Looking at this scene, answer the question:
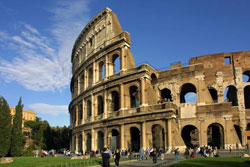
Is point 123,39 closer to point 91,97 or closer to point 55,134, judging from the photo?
point 91,97

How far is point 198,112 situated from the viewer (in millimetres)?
29016

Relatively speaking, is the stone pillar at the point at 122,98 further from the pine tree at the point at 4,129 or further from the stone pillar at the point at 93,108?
the pine tree at the point at 4,129

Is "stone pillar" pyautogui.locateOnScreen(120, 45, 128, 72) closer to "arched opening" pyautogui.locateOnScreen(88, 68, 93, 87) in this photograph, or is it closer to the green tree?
"arched opening" pyautogui.locateOnScreen(88, 68, 93, 87)

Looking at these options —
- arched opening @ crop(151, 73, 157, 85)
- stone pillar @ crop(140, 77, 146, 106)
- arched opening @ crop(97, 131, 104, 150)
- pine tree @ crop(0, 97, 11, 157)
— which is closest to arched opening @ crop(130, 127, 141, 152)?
arched opening @ crop(97, 131, 104, 150)

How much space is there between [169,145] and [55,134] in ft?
137

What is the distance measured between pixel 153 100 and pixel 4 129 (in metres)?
18.5

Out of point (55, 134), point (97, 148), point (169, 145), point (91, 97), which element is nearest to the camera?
point (169, 145)

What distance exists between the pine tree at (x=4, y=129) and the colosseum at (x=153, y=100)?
9667 mm

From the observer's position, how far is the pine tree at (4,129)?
3169 centimetres

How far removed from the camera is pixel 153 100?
96.1 ft

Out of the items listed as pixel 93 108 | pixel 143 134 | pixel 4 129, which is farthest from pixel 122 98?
pixel 4 129

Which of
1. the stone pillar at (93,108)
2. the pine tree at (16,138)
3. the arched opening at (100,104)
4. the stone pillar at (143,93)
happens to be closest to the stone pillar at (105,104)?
the arched opening at (100,104)

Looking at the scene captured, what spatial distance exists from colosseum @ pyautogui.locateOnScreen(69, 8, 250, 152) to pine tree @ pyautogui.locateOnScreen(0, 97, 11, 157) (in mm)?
9667

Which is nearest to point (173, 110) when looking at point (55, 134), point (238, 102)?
point (238, 102)
